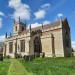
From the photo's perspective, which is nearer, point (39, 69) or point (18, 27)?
point (39, 69)

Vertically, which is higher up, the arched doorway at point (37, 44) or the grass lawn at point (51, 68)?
the arched doorway at point (37, 44)

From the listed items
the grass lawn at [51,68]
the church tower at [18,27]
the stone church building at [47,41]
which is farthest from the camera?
the church tower at [18,27]

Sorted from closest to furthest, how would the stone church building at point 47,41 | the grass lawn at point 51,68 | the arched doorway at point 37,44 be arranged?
the grass lawn at point 51,68
the stone church building at point 47,41
the arched doorway at point 37,44

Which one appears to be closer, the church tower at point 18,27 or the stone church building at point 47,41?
the stone church building at point 47,41

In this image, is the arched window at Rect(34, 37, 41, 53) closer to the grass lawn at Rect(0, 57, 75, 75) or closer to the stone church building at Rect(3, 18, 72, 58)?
the stone church building at Rect(3, 18, 72, 58)

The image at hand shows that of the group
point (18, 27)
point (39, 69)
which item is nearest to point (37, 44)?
point (18, 27)

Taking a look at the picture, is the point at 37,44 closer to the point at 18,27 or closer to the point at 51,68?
the point at 18,27

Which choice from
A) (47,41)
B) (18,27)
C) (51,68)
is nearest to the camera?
(51,68)

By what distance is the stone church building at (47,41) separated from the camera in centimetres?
4681

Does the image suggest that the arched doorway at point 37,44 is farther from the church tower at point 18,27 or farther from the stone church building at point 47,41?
the church tower at point 18,27

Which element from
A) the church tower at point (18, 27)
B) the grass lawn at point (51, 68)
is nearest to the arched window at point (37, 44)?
the church tower at point (18, 27)

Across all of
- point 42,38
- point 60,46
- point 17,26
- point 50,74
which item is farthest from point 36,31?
point 50,74

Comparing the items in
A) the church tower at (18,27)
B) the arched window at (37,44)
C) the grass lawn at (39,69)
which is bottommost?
the grass lawn at (39,69)

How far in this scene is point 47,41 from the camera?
48750mm
